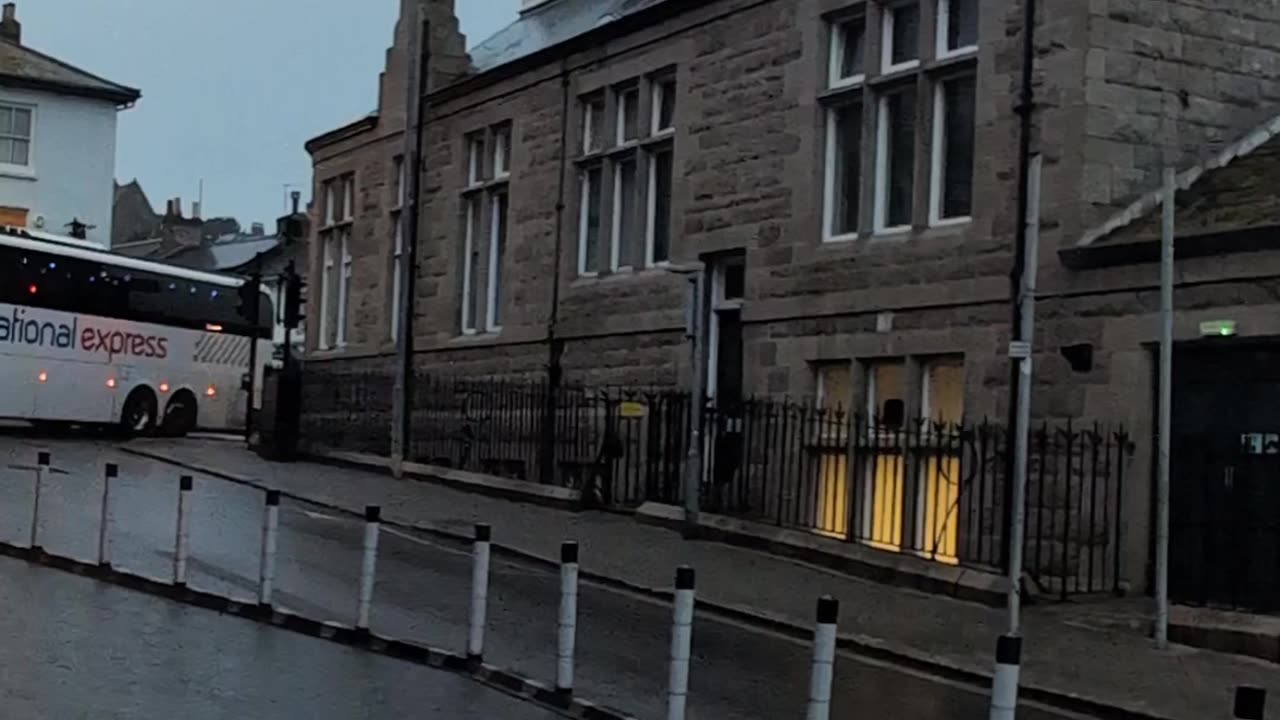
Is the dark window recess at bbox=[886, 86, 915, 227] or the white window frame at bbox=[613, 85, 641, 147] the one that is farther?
the white window frame at bbox=[613, 85, 641, 147]

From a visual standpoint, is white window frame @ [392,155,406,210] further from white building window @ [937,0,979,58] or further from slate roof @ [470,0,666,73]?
white building window @ [937,0,979,58]

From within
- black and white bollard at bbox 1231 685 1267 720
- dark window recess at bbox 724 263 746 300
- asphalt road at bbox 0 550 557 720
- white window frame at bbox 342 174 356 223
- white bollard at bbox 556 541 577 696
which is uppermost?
white window frame at bbox 342 174 356 223

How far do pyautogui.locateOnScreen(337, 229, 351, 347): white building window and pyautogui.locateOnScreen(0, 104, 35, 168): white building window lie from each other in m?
18.4

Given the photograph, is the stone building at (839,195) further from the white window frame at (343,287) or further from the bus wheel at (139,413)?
the bus wheel at (139,413)

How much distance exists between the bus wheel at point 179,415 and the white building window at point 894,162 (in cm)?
2098

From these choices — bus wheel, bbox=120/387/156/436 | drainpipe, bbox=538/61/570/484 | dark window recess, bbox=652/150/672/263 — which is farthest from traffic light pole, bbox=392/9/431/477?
bus wheel, bbox=120/387/156/436

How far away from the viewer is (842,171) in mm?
21031

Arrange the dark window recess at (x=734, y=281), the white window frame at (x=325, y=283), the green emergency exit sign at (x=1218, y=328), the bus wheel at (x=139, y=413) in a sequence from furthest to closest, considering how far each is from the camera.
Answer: the white window frame at (x=325, y=283)
the bus wheel at (x=139, y=413)
the dark window recess at (x=734, y=281)
the green emergency exit sign at (x=1218, y=328)

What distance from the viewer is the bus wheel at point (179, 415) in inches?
1448

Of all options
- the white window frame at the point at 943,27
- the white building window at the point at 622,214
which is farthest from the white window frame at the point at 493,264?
the white window frame at the point at 943,27

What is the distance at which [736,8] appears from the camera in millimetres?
23000

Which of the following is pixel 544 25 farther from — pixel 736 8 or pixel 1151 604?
pixel 1151 604

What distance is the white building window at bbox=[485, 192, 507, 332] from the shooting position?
2973 centimetres

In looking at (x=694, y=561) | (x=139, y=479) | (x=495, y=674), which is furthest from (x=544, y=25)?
(x=495, y=674)
